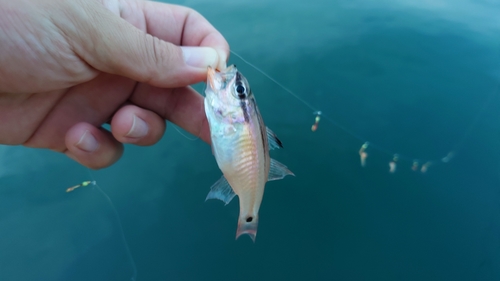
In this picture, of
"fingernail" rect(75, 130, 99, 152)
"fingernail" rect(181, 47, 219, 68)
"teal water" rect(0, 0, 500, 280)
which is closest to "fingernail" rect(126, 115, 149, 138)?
"fingernail" rect(75, 130, 99, 152)

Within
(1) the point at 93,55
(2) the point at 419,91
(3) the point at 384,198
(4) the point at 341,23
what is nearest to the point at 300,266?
(3) the point at 384,198

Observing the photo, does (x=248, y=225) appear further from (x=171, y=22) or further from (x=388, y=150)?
(x=388, y=150)

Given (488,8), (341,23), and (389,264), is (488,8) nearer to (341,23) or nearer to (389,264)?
(341,23)

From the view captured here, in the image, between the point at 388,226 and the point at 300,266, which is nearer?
the point at 300,266

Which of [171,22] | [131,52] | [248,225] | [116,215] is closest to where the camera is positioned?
[131,52]

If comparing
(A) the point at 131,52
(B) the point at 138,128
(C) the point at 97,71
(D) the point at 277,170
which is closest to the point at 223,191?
(D) the point at 277,170

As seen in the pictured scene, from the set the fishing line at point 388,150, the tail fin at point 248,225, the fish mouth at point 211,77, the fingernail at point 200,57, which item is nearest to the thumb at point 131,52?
the fingernail at point 200,57
